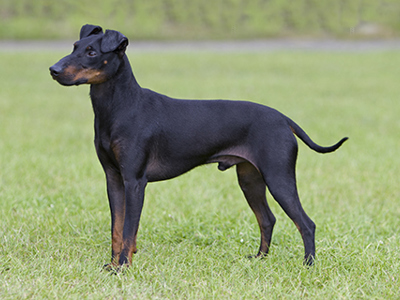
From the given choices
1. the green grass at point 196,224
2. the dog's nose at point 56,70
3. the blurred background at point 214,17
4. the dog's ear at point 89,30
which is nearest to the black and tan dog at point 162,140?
the dog's ear at point 89,30

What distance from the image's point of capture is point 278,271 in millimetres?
3428

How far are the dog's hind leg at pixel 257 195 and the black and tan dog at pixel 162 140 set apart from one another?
10.4 inches

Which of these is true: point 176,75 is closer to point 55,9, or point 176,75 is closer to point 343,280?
point 343,280

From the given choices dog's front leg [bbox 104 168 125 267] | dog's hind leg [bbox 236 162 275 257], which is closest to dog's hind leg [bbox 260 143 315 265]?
dog's hind leg [bbox 236 162 275 257]

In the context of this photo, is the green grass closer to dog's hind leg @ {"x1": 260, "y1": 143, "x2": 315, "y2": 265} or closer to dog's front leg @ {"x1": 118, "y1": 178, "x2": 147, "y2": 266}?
dog's front leg @ {"x1": 118, "y1": 178, "x2": 147, "y2": 266}

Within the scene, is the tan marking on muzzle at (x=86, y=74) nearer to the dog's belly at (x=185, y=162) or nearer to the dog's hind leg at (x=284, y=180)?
the dog's belly at (x=185, y=162)

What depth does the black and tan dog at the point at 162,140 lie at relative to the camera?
323 cm

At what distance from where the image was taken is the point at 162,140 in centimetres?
336

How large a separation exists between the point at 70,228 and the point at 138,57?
17118 millimetres

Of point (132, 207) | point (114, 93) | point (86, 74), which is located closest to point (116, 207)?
point (132, 207)

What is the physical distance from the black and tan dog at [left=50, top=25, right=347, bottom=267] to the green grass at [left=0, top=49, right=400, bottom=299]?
0.31 meters

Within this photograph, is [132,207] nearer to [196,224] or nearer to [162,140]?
[162,140]

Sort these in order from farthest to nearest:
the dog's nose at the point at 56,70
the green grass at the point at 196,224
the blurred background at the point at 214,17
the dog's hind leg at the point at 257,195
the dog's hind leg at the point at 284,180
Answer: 1. the blurred background at the point at 214,17
2. the dog's hind leg at the point at 257,195
3. the dog's hind leg at the point at 284,180
4. the green grass at the point at 196,224
5. the dog's nose at the point at 56,70

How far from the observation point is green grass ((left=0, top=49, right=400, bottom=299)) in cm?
322
